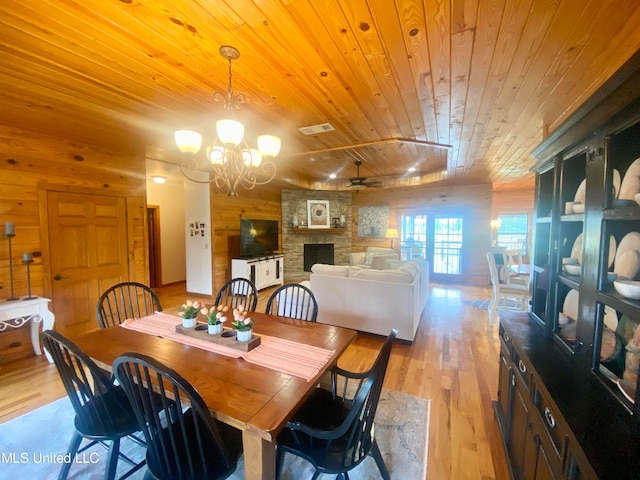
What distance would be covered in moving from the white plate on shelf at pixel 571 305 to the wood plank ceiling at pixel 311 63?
4.08ft

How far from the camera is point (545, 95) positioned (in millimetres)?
2115

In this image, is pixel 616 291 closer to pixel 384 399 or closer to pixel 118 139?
pixel 384 399

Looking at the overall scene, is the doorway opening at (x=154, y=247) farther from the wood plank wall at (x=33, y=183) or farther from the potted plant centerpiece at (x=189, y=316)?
the potted plant centerpiece at (x=189, y=316)

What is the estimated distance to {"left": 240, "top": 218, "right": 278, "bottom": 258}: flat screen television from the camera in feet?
19.4

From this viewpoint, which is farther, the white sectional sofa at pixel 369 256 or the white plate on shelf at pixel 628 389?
the white sectional sofa at pixel 369 256

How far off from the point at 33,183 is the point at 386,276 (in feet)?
13.8

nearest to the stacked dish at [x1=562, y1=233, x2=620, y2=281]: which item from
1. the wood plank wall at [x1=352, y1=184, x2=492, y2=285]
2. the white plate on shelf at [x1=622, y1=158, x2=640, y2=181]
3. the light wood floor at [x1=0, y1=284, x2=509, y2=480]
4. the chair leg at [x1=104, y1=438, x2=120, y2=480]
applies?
the white plate on shelf at [x1=622, y1=158, x2=640, y2=181]

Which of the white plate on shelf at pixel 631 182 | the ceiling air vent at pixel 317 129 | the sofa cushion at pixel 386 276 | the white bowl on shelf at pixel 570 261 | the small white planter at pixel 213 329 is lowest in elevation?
the small white planter at pixel 213 329

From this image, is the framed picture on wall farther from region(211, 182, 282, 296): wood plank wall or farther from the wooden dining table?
the wooden dining table

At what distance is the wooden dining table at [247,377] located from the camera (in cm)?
114

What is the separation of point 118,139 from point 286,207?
14.4ft

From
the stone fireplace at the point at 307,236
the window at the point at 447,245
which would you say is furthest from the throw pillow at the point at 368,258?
the window at the point at 447,245

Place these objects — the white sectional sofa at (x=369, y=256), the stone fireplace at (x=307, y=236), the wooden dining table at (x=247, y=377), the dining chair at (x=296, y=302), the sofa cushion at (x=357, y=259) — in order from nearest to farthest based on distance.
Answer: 1. the wooden dining table at (x=247, y=377)
2. the dining chair at (x=296, y=302)
3. the white sectional sofa at (x=369, y=256)
4. the sofa cushion at (x=357, y=259)
5. the stone fireplace at (x=307, y=236)

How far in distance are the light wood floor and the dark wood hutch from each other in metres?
0.25
